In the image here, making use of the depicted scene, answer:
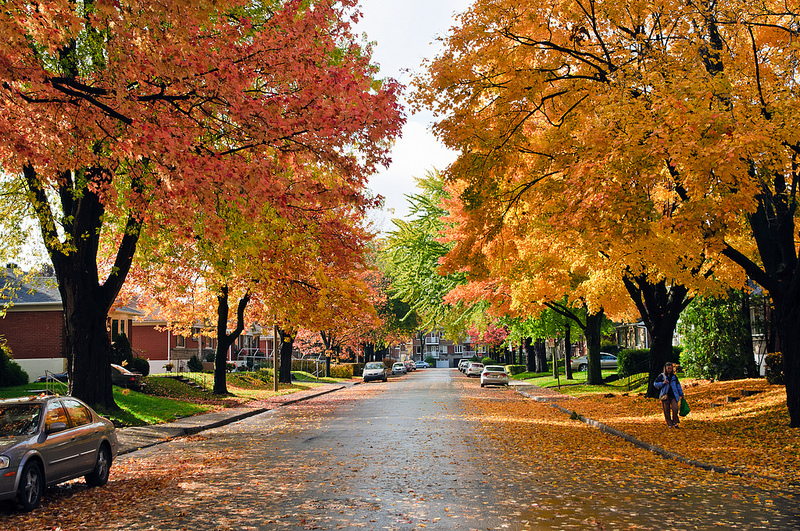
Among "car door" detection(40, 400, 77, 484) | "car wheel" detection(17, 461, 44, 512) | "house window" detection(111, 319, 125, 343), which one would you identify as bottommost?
"car wheel" detection(17, 461, 44, 512)

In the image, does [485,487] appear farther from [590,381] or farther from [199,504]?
[590,381]

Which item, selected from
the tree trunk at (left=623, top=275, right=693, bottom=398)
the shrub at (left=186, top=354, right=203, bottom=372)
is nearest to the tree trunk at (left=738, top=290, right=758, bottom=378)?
the tree trunk at (left=623, top=275, right=693, bottom=398)

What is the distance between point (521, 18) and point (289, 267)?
1101cm

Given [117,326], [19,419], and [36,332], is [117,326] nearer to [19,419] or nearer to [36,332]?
[36,332]

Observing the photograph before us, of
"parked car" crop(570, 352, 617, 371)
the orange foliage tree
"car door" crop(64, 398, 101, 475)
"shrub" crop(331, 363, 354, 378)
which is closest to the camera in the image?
"car door" crop(64, 398, 101, 475)

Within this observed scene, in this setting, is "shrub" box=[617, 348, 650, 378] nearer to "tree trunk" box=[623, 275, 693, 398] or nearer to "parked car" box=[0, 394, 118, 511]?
"tree trunk" box=[623, 275, 693, 398]

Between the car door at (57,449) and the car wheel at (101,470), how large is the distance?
751 mm

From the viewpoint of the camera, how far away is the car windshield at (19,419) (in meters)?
9.44

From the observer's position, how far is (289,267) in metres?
22.4

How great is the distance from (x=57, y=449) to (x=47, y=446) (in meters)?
0.24

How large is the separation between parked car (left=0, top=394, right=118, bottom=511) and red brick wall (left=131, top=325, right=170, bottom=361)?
147ft

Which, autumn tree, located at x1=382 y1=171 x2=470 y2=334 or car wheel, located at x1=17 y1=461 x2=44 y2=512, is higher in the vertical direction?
autumn tree, located at x1=382 y1=171 x2=470 y2=334

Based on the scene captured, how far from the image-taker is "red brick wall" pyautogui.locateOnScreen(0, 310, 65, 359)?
35062mm

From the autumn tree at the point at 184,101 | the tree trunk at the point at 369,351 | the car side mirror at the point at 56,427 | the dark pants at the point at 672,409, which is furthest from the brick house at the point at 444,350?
the car side mirror at the point at 56,427
